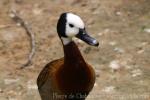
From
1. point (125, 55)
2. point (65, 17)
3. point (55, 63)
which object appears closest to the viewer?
point (65, 17)

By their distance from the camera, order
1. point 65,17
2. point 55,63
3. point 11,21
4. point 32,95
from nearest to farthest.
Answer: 1. point 65,17
2. point 55,63
3. point 32,95
4. point 11,21

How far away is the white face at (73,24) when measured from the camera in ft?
12.6

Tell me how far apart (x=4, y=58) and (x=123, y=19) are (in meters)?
1.51

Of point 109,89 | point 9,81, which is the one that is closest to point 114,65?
point 109,89

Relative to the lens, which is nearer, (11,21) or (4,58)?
(4,58)

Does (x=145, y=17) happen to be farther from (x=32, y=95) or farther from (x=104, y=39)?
(x=32, y=95)

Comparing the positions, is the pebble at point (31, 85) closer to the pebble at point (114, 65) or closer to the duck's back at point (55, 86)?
the duck's back at point (55, 86)

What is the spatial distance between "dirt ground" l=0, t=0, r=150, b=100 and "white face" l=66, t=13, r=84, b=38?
1.01 metres

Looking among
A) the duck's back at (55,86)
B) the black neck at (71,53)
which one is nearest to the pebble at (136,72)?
the duck's back at (55,86)

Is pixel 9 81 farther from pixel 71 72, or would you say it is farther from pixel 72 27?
pixel 72 27

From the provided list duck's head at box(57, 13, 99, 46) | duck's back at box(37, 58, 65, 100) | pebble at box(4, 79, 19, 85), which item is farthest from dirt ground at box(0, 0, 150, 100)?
duck's head at box(57, 13, 99, 46)

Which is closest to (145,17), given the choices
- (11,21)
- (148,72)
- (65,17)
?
(148,72)

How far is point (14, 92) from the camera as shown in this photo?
480 centimetres

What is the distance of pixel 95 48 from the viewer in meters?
5.43
